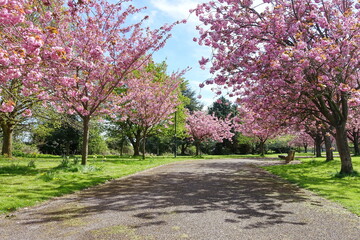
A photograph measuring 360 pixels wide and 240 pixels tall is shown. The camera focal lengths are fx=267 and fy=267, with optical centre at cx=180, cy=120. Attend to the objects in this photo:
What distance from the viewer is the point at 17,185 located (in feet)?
30.8

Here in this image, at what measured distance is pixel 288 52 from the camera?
9891mm

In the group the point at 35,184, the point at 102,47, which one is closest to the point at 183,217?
the point at 35,184

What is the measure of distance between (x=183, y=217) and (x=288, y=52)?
23.8 ft

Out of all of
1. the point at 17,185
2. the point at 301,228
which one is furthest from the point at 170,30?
the point at 301,228

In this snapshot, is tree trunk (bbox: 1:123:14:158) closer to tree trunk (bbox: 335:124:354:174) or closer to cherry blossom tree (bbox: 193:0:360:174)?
cherry blossom tree (bbox: 193:0:360:174)

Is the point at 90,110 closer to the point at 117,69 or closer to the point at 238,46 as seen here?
the point at 117,69

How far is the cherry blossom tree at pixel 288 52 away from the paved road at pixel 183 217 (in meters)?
5.12

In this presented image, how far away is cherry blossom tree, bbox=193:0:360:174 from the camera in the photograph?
423 inches

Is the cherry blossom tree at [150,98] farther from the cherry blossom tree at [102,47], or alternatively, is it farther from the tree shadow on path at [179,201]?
the tree shadow on path at [179,201]

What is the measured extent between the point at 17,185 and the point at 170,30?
10.5m

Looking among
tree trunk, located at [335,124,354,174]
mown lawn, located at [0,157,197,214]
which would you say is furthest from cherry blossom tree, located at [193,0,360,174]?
mown lawn, located at [0,157,197,214]

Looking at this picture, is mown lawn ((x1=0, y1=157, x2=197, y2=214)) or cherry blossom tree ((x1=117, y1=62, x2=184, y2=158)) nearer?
mown lawn ((x1=0, y1=157, x2=197, y2=214))

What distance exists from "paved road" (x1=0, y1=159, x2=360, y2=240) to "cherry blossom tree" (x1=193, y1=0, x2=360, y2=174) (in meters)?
5.12

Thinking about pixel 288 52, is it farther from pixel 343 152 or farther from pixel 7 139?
pixel 7 139
